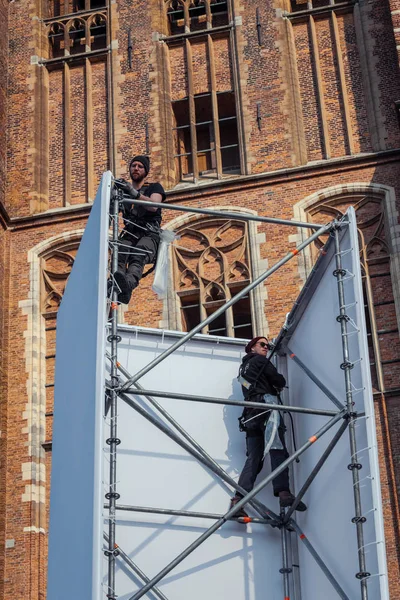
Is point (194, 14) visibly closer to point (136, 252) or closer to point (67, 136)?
point (67, 136)

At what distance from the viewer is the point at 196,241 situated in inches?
688

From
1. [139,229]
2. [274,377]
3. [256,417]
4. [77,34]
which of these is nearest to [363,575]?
[256,417]

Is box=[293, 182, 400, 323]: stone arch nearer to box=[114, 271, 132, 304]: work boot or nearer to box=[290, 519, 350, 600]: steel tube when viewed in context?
box=[290, 519, 350, 600]: steel tube

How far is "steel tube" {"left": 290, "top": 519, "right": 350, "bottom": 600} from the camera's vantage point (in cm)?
970

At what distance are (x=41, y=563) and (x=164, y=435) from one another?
5441 millimetres

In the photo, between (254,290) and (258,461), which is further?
(254,290)

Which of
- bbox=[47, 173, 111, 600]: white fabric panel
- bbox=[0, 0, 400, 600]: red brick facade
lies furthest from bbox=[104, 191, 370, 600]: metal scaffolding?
bbox=[0, 0, 400, 600]: red brick facade

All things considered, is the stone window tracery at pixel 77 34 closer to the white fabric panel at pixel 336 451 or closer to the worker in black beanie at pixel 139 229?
the worker in black beanie at pixel 139 229

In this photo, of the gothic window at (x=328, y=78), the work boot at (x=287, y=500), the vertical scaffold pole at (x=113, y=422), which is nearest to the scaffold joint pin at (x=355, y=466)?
the work boot at (x=287, y=500)

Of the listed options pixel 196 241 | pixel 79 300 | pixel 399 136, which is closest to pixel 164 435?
pixel 79 300

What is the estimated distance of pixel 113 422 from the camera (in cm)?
948

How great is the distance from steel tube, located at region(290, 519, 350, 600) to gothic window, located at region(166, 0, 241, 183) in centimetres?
815

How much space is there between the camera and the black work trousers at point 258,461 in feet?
34.9

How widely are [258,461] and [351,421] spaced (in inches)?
53.8
